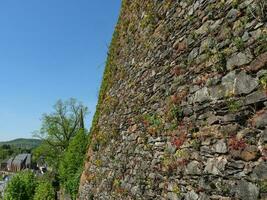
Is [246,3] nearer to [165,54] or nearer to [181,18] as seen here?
[181,18]

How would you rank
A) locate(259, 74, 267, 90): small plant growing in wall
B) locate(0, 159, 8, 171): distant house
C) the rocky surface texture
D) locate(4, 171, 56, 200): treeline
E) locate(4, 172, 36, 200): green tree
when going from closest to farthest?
locate(259, 74, 267, 90): small plant growing in wall, the rocky surface texture, locate(4, 171, 56, 200): treeline, locate(4, 172, 36, 200): green tree, locate(0, 159, 8, 171): distant house

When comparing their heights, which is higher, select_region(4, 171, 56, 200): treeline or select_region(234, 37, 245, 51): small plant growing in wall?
select_region(234, 37, 245, 51): small plant growing in wall

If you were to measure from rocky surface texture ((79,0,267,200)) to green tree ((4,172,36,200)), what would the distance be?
87.8 feet

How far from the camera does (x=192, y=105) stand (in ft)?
17.3

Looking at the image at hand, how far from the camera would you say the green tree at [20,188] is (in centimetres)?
3353

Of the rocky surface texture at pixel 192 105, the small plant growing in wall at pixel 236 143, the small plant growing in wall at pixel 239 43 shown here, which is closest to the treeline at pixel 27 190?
the rocky surface texture at pixel 192 105

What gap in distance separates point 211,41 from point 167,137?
6.25 ft

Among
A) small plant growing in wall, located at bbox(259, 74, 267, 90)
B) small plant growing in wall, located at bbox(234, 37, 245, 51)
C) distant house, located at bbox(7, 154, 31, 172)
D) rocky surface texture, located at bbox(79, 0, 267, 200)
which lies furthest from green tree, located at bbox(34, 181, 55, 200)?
distant house, located at bbox(7, 154, 31, 172)

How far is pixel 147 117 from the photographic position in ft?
23.7

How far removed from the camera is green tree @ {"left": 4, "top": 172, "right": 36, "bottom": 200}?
110ft

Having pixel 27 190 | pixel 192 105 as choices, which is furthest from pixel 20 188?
pixel 192 105

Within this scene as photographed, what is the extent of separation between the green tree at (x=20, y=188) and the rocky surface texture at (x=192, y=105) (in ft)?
87.8

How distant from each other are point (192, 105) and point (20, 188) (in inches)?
1269

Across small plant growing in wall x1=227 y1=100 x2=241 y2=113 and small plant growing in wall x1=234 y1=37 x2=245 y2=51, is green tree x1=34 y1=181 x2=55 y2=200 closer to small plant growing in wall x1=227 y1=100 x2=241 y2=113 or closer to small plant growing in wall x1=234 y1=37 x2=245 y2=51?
small plant growing in wall x1=227 y1=100 x2=241 y2=113
